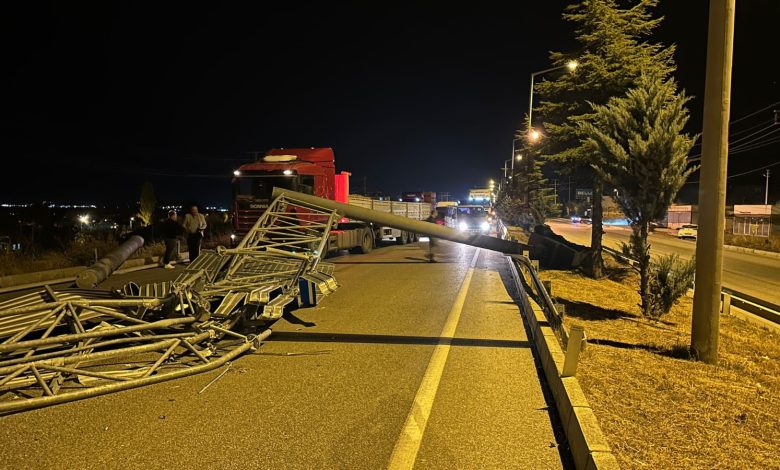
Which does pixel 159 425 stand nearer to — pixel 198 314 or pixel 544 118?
pixel 198 314

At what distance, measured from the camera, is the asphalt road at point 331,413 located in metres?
3.97

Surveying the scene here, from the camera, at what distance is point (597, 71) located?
46.4 ft

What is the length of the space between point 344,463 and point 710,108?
5834 millimetres

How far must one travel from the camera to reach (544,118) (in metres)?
16.8

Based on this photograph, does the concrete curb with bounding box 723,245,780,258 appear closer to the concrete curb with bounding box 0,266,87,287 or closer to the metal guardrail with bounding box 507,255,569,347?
the metal guardrail with bounding box 507,255,569,347

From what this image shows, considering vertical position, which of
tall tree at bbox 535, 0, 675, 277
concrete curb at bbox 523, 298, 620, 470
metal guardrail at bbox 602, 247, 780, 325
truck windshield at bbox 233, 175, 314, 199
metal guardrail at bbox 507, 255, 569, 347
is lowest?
metal guardrail at bbox 602, 247, 780, 325

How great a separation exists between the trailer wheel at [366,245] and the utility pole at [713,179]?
625 inches

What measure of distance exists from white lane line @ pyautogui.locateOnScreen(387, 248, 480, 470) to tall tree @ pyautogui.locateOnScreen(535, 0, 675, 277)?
813cm

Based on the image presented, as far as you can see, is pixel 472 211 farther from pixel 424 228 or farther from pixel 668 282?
pixel 424 228

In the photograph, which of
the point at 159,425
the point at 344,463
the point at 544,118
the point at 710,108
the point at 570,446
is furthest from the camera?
the point at 544,118

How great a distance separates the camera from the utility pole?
19.9 ft

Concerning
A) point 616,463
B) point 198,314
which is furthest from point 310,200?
point 616,463

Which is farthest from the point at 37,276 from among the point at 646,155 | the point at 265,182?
the point at 646,155

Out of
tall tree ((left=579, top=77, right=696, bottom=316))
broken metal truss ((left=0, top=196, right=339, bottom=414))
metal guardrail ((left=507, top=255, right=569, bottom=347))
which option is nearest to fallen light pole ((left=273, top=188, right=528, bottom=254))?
broken metal truss ((left=0, top=196, right=339, bottom=414))
